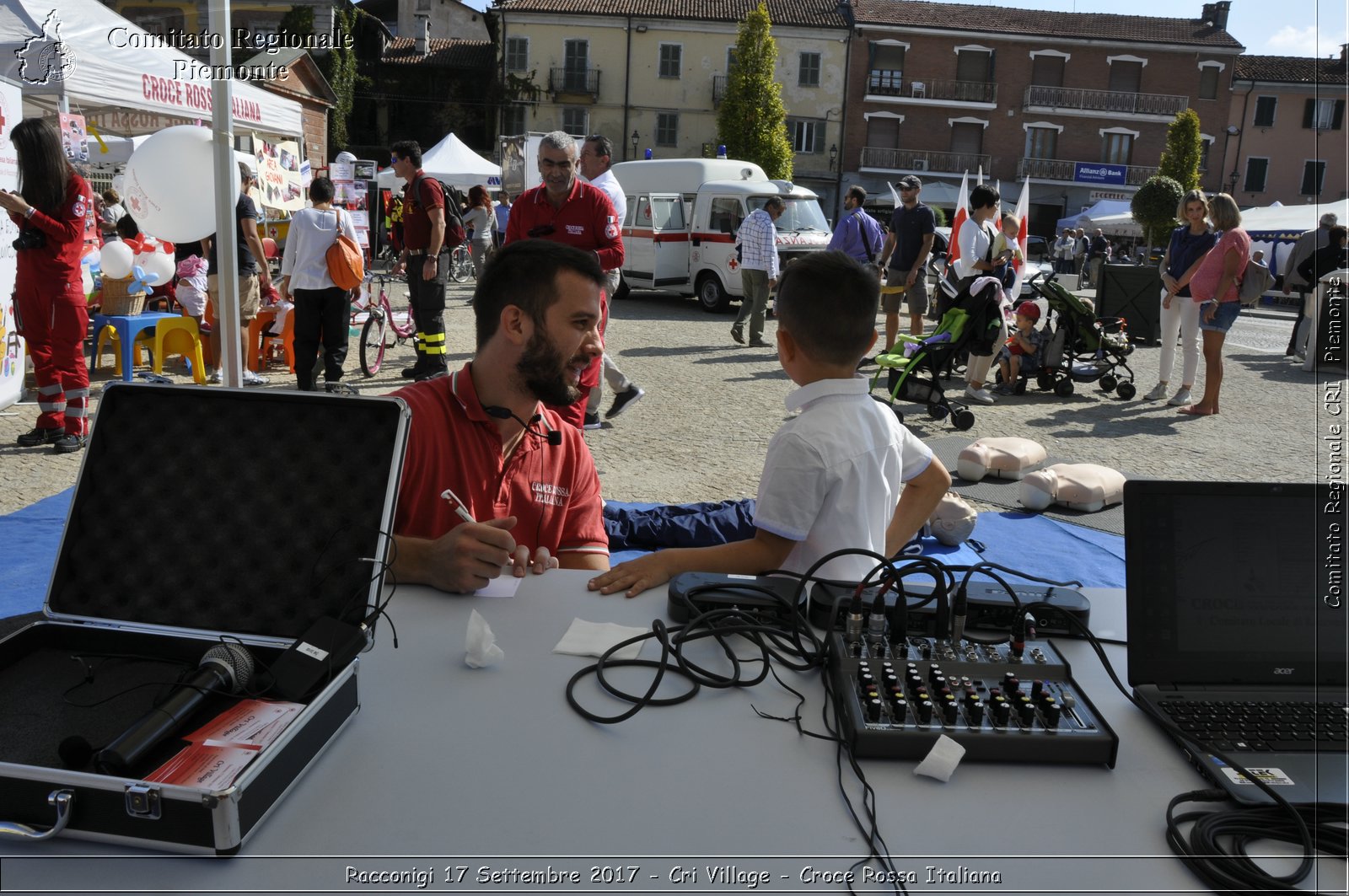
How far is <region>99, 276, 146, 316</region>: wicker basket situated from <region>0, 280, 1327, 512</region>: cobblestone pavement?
26.4 inches

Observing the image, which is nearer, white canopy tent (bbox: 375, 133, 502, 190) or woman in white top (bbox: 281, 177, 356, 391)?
woman in white top (bbox: 281, 177, 356, 391)

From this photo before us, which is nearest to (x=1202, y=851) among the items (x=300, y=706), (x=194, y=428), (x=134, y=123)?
(x=300, y=706)

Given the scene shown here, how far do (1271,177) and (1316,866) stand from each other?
5295 centimetres

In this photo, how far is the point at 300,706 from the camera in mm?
1351

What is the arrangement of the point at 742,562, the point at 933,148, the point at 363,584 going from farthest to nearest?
the point at 933,148 → the point at 742,562 → the point at 363,584

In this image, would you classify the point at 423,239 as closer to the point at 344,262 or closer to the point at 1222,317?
the point at 344,262

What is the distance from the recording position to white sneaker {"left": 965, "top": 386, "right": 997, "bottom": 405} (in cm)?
916

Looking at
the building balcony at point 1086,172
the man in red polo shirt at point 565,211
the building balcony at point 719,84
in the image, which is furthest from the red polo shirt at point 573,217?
the building balcony at point 1086,172

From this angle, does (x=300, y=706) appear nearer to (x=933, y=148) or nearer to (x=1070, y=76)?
A: (x=933, y=148)

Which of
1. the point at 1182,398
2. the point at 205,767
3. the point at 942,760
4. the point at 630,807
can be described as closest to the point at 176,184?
the point at 205,767

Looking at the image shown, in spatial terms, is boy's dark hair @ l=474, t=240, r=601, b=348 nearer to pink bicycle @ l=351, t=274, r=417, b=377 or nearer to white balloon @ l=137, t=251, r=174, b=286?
pink bicycle @ l=351, t=274, r=417, b=377

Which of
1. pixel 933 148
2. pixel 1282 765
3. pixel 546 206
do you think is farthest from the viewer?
pixel 933 148

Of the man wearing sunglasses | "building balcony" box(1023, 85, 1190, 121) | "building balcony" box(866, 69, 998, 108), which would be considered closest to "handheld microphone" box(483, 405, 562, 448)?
the man wearing sunglasses

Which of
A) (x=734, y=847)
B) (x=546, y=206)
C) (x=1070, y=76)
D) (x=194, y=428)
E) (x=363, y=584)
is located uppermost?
(x=1070, y=76)
